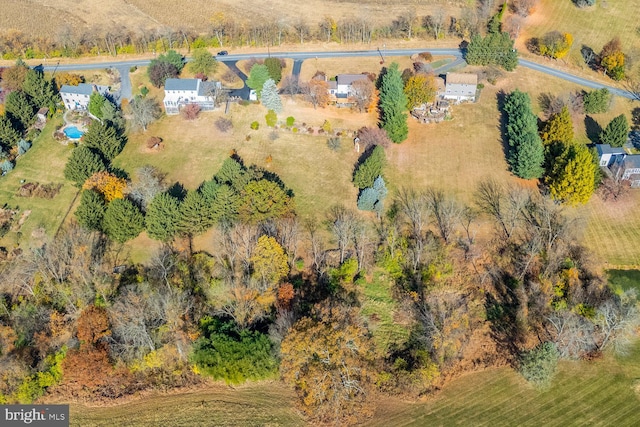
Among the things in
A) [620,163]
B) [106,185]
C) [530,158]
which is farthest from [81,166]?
[620,163]

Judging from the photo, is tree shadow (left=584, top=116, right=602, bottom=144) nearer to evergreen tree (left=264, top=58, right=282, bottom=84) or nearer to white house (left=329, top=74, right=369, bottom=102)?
white house (left=329, top=74, right=369, bottom=102)

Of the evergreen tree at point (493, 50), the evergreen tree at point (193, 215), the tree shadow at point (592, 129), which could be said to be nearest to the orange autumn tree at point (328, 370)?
the evergreen tree at point (193, 215)

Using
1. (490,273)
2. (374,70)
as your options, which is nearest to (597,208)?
(490,273)

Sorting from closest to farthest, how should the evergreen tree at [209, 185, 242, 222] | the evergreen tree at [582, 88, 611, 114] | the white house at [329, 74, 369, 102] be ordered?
the evergreen tree at [209, 185, 242, 222] → the evergreen tree at [582, 88, 611, 114] → the white house at [329, 74, 369, 102]

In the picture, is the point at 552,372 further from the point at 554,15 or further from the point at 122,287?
the point at 554,15

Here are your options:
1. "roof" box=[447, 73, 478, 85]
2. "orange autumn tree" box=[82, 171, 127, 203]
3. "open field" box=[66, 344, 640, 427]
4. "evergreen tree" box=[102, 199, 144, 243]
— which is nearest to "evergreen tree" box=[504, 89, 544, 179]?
"roof" box=[447, 73, 478, 85]

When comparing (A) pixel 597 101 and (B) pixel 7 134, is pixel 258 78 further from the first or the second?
(A) pixel 597 101
